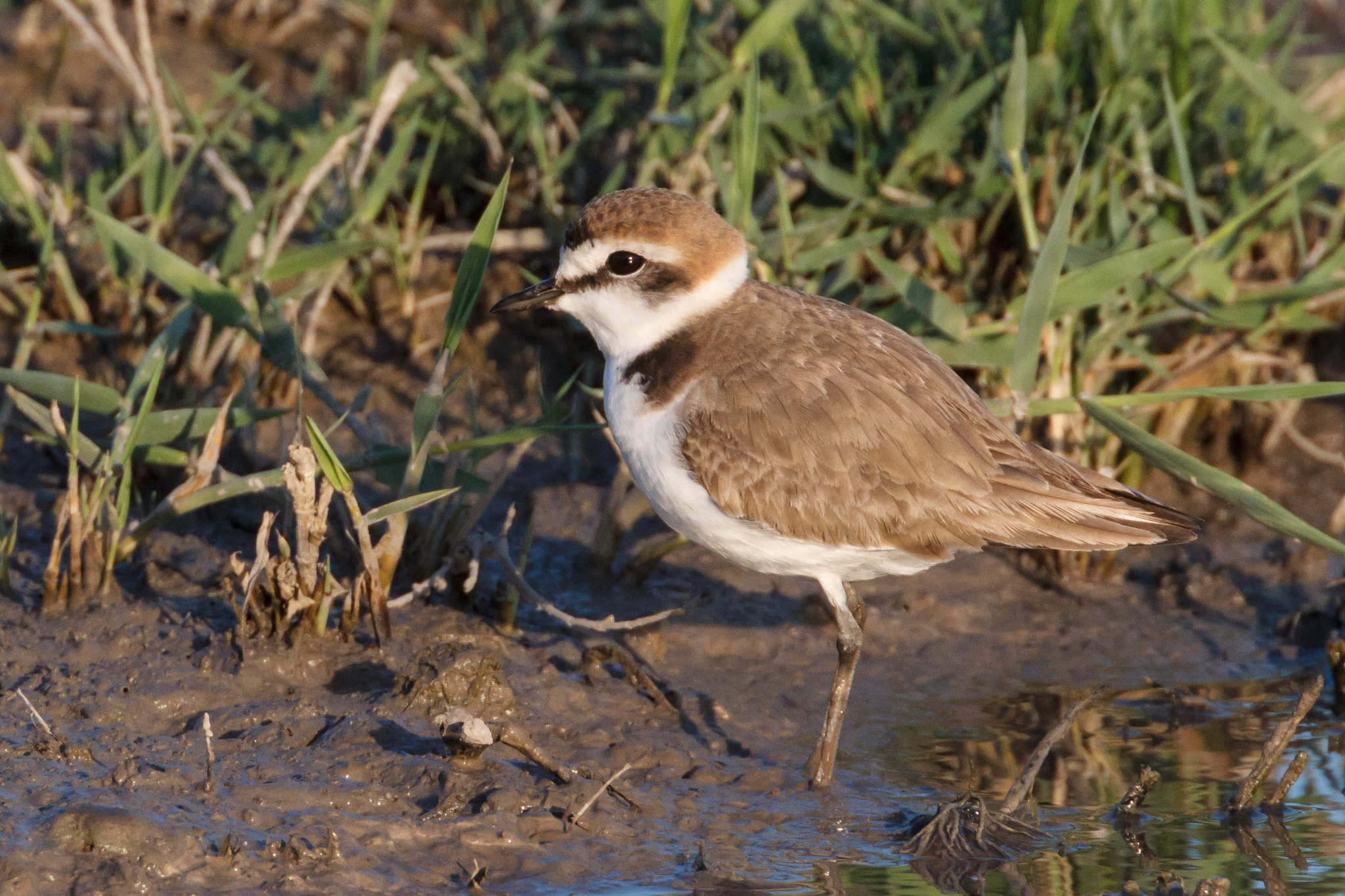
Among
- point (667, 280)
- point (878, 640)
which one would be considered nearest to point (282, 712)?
point (667, 280)

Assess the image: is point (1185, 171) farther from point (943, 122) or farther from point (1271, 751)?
point (1271, 751)

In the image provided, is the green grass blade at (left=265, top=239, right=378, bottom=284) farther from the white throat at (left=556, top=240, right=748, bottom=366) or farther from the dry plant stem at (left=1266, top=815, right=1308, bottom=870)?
the dry plant stem at (left=1266, top=815, right=1308, bottom=870)

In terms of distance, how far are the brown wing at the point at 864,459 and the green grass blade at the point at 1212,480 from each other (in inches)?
8.3

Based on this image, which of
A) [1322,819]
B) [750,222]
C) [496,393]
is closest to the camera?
[1322,819]

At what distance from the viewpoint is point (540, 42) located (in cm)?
706

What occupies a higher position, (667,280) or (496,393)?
(667,280)

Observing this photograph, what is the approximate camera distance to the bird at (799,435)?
14.2 ft

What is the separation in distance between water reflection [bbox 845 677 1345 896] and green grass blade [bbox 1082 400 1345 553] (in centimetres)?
73

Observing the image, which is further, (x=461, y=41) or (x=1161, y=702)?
(x=461, y=41)

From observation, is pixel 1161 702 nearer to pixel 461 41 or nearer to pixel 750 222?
pixel 750 222

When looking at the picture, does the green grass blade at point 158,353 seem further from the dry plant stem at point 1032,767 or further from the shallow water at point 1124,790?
the dry plant stem at point 1032,767

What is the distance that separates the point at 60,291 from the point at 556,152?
2144mm

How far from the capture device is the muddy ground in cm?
382

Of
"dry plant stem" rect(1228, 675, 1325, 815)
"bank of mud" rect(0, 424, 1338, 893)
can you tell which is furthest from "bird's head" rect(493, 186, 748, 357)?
"dry plant stem" rect(1228, 675, 1325, 815)
